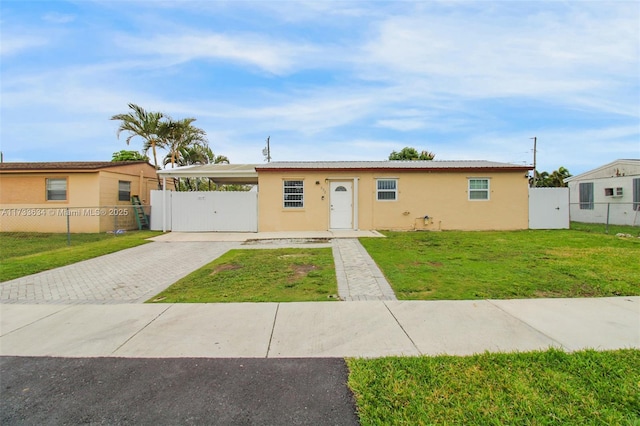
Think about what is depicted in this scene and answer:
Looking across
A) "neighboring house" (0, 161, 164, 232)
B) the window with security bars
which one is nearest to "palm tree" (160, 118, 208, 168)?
"neighboring house" (0, 161, 164, 232)

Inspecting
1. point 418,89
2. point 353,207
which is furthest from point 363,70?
point 353,207

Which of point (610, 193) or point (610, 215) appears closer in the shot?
point (610, 215)

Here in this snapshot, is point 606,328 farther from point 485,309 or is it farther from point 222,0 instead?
point 222,0

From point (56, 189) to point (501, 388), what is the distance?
20.2 m

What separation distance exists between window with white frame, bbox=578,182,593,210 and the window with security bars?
19.1 m

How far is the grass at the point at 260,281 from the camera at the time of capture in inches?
202

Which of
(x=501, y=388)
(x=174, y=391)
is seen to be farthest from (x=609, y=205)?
(x=174, y=391)

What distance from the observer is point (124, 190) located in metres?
17.2

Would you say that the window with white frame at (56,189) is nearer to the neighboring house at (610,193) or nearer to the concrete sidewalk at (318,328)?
the concrete sidewalk at (318,328)

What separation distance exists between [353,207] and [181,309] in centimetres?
1086

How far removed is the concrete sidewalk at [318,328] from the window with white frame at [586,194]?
2053cm

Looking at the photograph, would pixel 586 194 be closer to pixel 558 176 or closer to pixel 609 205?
pixel 609 205

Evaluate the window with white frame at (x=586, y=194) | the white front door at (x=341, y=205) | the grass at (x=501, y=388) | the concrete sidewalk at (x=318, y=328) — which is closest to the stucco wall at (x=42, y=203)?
the white front door at (x=341, y=205)

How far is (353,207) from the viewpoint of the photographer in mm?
14617
